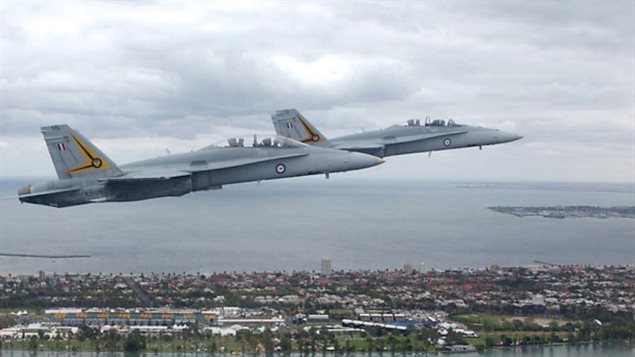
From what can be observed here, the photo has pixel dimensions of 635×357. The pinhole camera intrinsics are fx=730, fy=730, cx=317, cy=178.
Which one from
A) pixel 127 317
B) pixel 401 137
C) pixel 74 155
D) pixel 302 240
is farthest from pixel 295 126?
pixel 302 240

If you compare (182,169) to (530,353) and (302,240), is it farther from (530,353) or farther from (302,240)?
(302,240)

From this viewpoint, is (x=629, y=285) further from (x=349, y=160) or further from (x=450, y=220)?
(x=450, y=220)

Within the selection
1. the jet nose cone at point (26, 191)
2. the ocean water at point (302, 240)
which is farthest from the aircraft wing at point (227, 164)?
the ocean water at point (302, 240)

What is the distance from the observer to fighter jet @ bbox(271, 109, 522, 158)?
1653 centimetres

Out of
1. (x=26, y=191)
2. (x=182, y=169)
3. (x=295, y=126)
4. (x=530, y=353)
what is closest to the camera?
(x=26, y=191)

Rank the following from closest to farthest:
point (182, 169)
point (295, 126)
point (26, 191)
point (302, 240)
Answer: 1. point (26, 191)
2. point (182, 169)
3. point (295, 126)
4. point (302, 240)

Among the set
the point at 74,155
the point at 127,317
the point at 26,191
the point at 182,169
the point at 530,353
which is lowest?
the point at 530,353

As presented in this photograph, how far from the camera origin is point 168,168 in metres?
13.2

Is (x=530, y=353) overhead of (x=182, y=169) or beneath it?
beneath

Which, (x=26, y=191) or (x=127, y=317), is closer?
(x=26, y=191)

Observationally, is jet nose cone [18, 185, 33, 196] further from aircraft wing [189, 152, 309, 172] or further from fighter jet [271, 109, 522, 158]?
fighter jet [271, 109, 522, 158]

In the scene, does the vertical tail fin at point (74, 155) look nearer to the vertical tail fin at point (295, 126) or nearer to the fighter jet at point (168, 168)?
the fighter jet at point (168, 168)

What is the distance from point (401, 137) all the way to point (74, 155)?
8124 millimetres

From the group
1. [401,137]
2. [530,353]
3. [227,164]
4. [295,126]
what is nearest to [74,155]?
[227,164]
